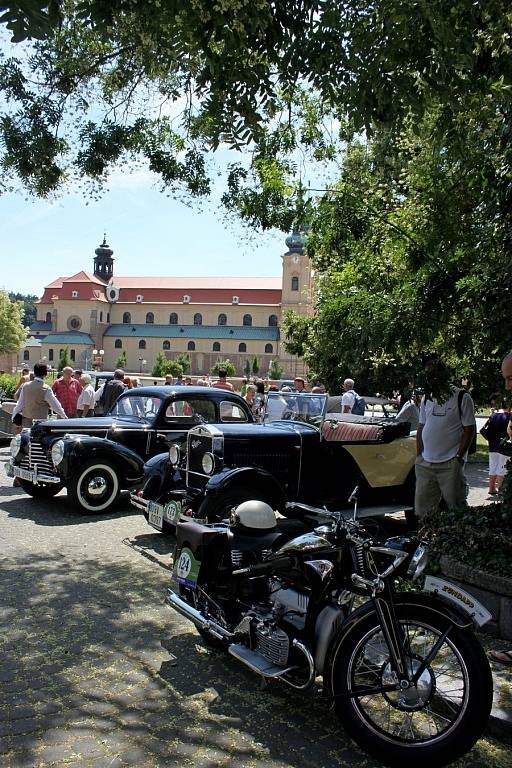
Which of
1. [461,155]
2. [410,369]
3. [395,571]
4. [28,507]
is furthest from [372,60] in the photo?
[28,507]

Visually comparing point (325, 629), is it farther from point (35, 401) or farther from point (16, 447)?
point (35, 401)

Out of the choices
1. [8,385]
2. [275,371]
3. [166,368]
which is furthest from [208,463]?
[275,371]

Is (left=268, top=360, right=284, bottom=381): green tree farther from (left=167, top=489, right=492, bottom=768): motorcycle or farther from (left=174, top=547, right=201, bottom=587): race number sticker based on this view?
(left=167, top=489, right=492, bottom=768): motorcycle

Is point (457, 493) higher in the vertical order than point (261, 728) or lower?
higher

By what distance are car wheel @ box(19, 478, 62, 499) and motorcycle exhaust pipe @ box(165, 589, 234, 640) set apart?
18.1 feet

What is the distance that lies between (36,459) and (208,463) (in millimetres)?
3243

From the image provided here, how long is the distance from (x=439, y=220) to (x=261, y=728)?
4.51 meters

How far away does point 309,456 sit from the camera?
7.79 meters

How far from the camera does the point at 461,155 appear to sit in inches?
226

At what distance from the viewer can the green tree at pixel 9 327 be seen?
2749 inches

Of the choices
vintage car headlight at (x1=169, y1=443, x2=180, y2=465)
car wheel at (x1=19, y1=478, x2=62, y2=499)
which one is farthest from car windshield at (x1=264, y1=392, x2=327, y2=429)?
car wheel at (x1=19, y1=478, x2=62, y2=499)

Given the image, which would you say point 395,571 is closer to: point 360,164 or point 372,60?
point 372,60

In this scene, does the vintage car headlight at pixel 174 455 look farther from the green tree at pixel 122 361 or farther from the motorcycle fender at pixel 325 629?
the green tree at pixel 122 361

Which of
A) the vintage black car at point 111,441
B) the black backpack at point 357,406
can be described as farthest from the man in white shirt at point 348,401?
the vintage black car at point 111,441
